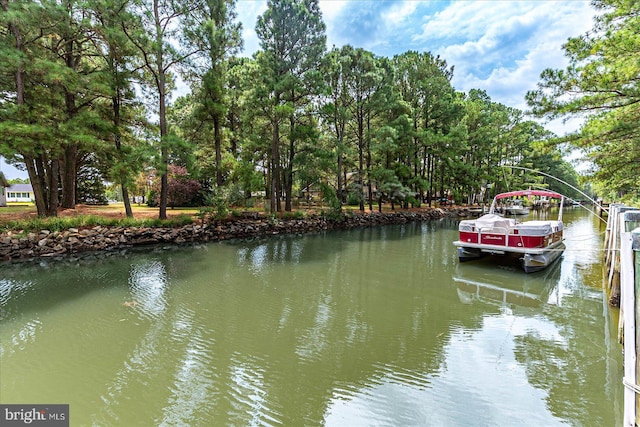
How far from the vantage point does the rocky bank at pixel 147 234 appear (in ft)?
34.3

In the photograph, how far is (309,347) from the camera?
15.4 feet

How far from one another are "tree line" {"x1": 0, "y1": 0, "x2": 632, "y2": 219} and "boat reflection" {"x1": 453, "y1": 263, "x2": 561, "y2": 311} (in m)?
→ 3.93

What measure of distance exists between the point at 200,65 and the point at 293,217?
988 cm

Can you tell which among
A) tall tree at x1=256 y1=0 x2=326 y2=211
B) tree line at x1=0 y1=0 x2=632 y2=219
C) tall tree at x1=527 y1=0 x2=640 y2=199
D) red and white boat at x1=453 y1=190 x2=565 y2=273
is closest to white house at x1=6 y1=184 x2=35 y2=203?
tree line at x1=0 y1=0 x2=632 y2=219

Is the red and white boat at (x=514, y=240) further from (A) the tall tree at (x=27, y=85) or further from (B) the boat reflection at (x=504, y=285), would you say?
(A) the tall tree at (x=27, y=85)

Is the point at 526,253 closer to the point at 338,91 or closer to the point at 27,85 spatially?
the point at 338,91

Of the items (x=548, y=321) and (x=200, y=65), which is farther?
(x=200, y=65)

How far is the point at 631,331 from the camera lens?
→ 2428 mm

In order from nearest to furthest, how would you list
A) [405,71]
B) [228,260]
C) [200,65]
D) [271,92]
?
[228,260] < [200,65] < [271,92] < [405,71]

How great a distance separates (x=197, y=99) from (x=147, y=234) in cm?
807

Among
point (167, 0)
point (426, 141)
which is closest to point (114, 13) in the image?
point (167, 0)

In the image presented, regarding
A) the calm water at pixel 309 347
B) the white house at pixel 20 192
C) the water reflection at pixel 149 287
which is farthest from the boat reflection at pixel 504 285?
the white house at pixel 20 192

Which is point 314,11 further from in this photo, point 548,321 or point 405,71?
point 548,321

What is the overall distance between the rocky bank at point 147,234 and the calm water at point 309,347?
5.87 feet
